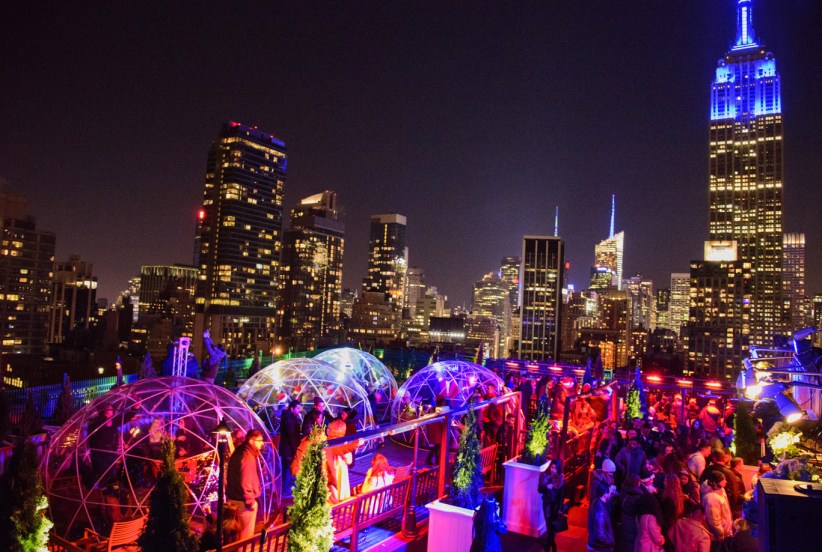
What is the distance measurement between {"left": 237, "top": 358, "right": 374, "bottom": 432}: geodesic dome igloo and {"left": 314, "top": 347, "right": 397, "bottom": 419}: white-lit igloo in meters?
2.67

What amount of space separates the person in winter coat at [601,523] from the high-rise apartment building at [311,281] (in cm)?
16388

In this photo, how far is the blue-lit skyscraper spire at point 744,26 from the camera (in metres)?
162

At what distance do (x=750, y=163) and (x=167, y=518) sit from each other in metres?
174

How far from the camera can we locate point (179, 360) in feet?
43.5

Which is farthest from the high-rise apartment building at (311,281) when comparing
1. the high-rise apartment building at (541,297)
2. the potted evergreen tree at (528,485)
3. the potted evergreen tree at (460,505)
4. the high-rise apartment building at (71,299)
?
the potted evergreen tree at (460,505)

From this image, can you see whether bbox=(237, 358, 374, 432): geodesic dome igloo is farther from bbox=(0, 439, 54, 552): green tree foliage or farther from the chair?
bbox=(0, 439, 54, 552): green tree foliage

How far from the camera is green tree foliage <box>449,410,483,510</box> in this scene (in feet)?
23.0

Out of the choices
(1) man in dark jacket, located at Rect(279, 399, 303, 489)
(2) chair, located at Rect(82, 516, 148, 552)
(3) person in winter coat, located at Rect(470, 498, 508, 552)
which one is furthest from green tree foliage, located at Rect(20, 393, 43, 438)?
(3) person in winter coat, located at Rect(470, 498, 508, 552)

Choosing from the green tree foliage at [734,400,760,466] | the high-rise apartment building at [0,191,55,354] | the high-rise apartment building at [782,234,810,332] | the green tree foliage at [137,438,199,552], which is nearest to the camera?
the green tree foliage at [137,438,199,552]

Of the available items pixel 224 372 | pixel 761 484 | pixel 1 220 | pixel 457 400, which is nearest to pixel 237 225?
pixel 1 220

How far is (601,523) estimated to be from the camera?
6984 mm

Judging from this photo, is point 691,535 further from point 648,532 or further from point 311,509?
point 311,509

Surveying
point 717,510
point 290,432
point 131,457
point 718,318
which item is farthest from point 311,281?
point 717,510

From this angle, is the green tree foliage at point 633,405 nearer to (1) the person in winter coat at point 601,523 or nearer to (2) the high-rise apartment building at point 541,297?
(1) the person in winter coat at point 601,523
